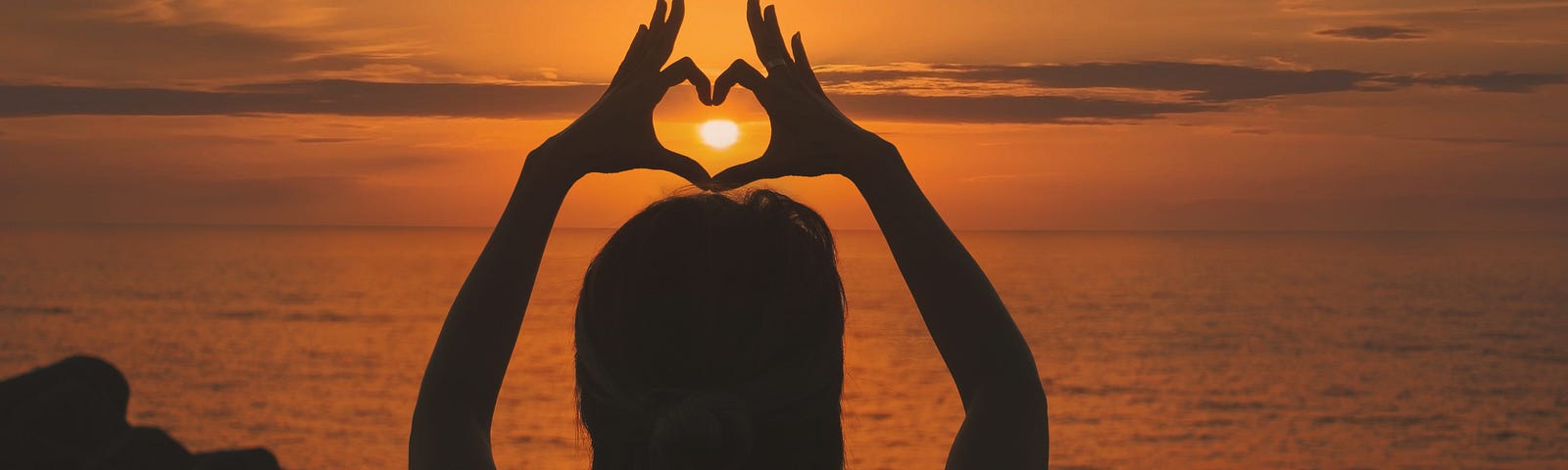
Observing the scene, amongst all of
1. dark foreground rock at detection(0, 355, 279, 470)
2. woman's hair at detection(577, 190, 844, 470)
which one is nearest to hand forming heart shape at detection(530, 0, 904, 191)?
woman's hair at detection(577, 190, 844, 470)

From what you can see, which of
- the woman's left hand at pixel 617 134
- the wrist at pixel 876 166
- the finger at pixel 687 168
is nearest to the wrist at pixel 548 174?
the woman's left hand at pixel 617 134

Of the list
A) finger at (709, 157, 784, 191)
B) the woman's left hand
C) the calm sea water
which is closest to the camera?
finger at (709, 157, 784, 191)

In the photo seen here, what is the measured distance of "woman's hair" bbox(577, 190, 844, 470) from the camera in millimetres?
1732

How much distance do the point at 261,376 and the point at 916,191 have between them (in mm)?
48218

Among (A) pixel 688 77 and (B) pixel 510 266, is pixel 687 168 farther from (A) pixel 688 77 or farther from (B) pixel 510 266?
(B) pixel 510 266

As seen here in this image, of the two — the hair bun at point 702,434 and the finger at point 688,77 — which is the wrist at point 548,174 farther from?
the hair bun at point 702,434

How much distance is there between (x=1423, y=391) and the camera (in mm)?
45906

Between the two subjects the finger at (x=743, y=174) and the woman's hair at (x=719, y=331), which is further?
the finger at (x=743, y=174)

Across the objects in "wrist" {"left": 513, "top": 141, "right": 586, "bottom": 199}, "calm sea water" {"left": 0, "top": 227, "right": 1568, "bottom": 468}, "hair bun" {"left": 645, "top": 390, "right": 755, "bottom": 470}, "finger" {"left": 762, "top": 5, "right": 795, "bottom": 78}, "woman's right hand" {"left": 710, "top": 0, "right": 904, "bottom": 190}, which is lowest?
"calm sea water" {"left": 0, "top": 227, "right": 1568, "bottom": 468}

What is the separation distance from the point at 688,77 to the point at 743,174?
25 centimetres

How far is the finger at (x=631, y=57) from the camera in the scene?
2273 millimetres

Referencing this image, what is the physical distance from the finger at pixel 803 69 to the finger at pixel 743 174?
0.77 ft

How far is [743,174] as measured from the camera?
6.32 ft

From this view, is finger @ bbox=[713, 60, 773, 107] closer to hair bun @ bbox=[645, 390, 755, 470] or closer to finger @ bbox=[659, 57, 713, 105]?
finger @ bbox=[659, 57, 713, 105]
